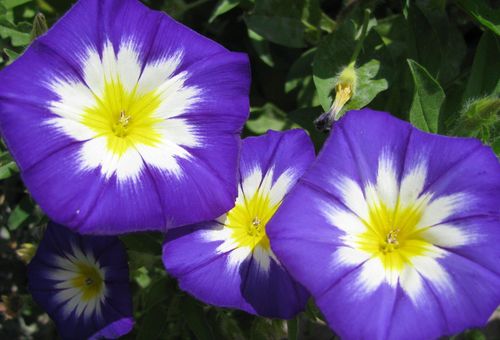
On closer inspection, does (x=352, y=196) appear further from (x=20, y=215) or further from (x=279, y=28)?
(x=20, y=215)

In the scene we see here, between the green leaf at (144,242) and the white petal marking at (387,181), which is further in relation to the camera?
the green leaf at (144,242)

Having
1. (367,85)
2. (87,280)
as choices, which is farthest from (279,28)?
(87,280)

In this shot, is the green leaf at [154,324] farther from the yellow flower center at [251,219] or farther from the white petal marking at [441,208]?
the white petal marking at [441,208]

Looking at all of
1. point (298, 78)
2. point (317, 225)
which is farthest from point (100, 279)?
point (298, 78)

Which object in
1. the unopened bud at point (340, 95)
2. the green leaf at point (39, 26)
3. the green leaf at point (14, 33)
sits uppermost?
the unopened bud at point (340, 95)

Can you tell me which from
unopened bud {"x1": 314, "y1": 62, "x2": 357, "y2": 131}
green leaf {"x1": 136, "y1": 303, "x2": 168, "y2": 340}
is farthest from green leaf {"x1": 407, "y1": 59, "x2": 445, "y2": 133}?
green leaf {"x1": 136, "y1": 303, "x2": 168, "y2": 340}

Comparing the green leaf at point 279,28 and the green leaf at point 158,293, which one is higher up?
the green leaf at point 279,28

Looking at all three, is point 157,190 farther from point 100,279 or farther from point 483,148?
point 483,148

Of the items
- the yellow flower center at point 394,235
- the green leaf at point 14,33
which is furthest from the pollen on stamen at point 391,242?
the green leaf at point 14,33
